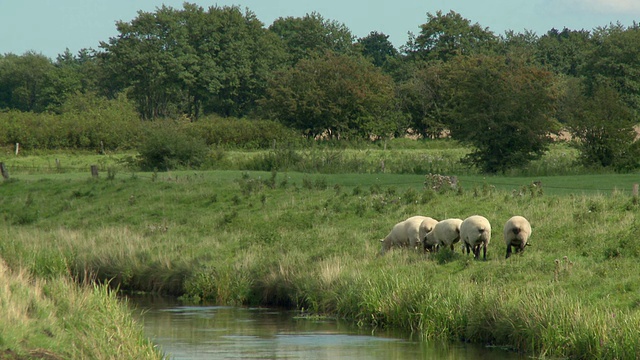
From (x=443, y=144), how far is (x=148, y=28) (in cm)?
3994

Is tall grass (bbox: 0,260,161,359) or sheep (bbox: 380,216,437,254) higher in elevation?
sheep (bbox: 380,216,437,254)

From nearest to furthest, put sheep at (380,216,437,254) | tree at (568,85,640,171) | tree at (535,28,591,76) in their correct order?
sheep at (380,216,437,254) < tree at (568,85,640,171) < tree at (535,28,591,76)

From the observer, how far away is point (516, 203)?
100ft

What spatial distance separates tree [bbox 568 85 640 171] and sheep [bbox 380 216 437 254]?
27700mm

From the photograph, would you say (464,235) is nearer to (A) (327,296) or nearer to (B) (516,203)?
(A) (327,296)

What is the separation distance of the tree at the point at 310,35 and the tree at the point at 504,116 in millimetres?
67206

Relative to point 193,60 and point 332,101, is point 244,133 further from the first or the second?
point 193,60

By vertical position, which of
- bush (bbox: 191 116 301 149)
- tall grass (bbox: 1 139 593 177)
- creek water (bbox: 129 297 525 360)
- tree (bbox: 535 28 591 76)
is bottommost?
creek water (bbox: 129 297 525 360)

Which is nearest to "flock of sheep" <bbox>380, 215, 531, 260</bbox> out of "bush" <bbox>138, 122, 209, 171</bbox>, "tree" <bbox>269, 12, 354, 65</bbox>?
"bush" <bbox>138, 122, 209, 171</bbox>

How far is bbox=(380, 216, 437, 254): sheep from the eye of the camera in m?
25.8

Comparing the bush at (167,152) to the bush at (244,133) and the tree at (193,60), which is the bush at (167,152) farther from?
the tree at (193,60)

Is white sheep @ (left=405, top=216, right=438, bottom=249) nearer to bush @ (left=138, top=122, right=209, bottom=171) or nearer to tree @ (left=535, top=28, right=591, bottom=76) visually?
bush @ (left=138, top=122, right=209, bottom=171)

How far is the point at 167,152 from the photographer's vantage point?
197 ft

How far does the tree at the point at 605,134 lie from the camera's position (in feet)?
170
